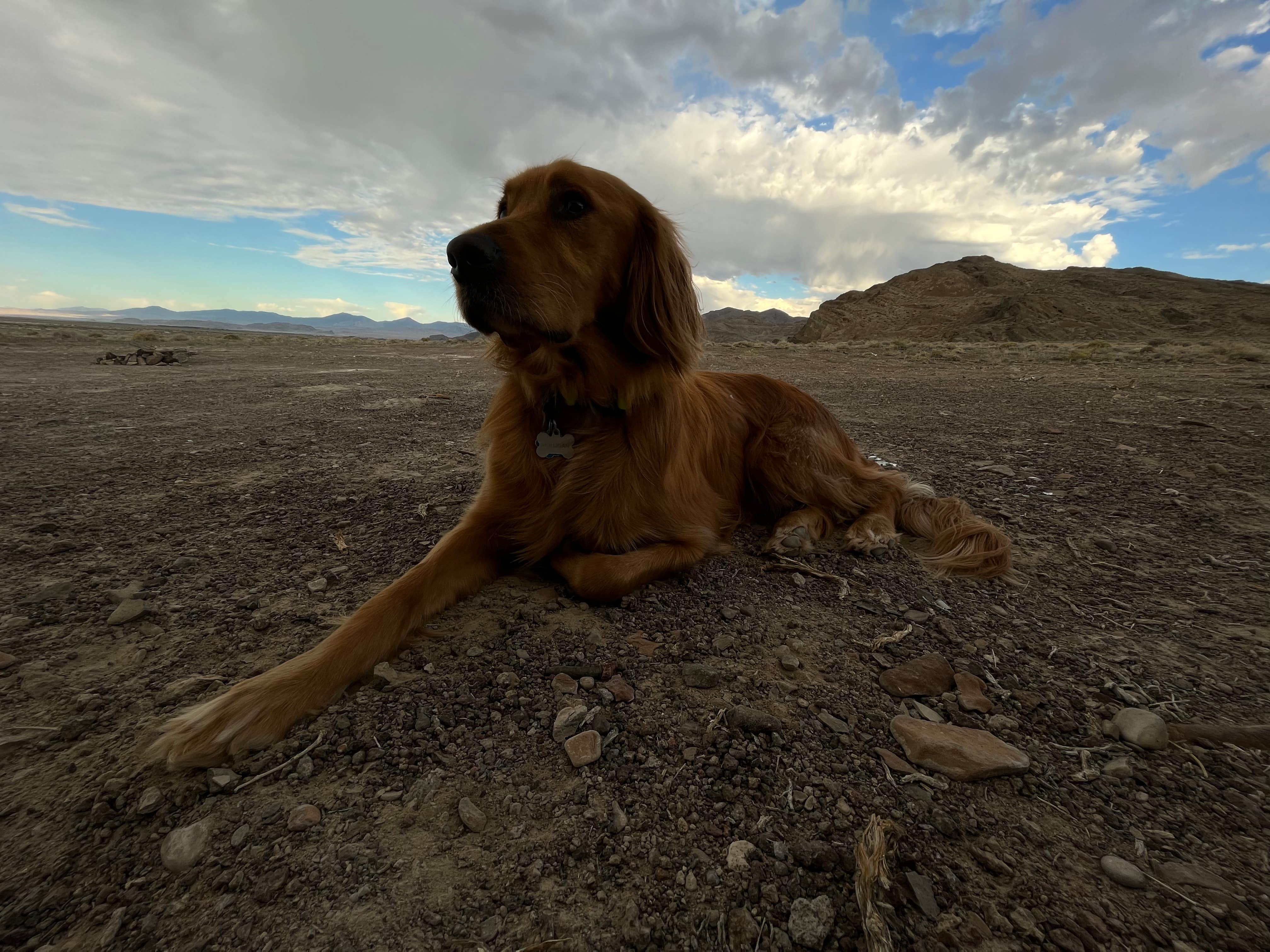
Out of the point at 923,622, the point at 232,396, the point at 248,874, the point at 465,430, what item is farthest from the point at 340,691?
the point at 232,396

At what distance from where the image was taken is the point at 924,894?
98 centimetres

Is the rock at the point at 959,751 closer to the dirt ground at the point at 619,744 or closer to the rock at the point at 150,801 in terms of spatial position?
the dirt ground at the point at 619,744

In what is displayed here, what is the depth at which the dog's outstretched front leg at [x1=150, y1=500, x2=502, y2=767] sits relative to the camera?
4.19 feet

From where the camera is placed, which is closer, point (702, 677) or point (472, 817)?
point (472, 817)

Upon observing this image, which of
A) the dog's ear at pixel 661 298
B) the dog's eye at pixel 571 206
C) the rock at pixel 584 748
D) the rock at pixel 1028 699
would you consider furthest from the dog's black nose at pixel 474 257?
the rock at pixel 1028 699

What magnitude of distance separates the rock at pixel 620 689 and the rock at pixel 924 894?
28.8 inches

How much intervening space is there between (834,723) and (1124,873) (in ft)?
1.88

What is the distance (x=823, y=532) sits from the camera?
2916mm

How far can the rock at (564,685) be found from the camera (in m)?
1.55

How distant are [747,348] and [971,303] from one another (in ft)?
57.9

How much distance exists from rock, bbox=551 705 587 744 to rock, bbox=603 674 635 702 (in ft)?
0.33

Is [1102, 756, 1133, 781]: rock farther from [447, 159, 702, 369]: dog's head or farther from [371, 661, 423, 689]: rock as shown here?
[447, 159, 702, 369]: dog's head

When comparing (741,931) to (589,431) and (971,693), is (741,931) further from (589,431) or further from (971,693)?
(589,431)

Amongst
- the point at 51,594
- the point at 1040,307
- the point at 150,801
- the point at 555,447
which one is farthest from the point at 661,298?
the point at 1040,307
